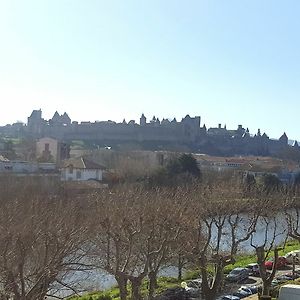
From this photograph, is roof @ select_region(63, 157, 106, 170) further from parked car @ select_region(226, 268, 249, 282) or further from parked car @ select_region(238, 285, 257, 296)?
parked car @ select_region(238, 285, 257, 296)

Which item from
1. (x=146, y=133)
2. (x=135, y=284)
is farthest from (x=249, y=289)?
(x=146, y=133)

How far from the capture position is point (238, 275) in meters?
21.7

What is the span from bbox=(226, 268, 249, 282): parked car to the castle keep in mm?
62766

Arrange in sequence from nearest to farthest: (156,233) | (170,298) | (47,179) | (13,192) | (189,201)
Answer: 1. (156,233)
2. (170,298)
3. (189,201)
4. (13,192)
5. (47,179)

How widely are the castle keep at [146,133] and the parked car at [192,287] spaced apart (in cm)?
6459

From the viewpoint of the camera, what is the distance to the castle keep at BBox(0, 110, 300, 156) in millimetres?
92000

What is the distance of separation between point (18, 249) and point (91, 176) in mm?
29193

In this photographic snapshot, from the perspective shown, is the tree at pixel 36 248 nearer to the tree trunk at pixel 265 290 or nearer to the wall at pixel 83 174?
the tree trunk at pixel 265 290

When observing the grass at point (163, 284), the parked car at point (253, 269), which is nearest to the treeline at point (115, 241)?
the grass at point (163, 284)

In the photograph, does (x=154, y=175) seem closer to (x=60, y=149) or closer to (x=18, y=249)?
(x=60, y=149)

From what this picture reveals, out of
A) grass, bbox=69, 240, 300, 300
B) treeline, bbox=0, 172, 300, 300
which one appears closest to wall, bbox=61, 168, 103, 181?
treeline, bbox=0, 172, 300, 300

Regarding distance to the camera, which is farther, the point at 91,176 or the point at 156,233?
the point at 91,176

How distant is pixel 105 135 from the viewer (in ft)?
303

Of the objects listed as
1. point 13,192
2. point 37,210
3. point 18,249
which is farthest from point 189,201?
point 18,249
